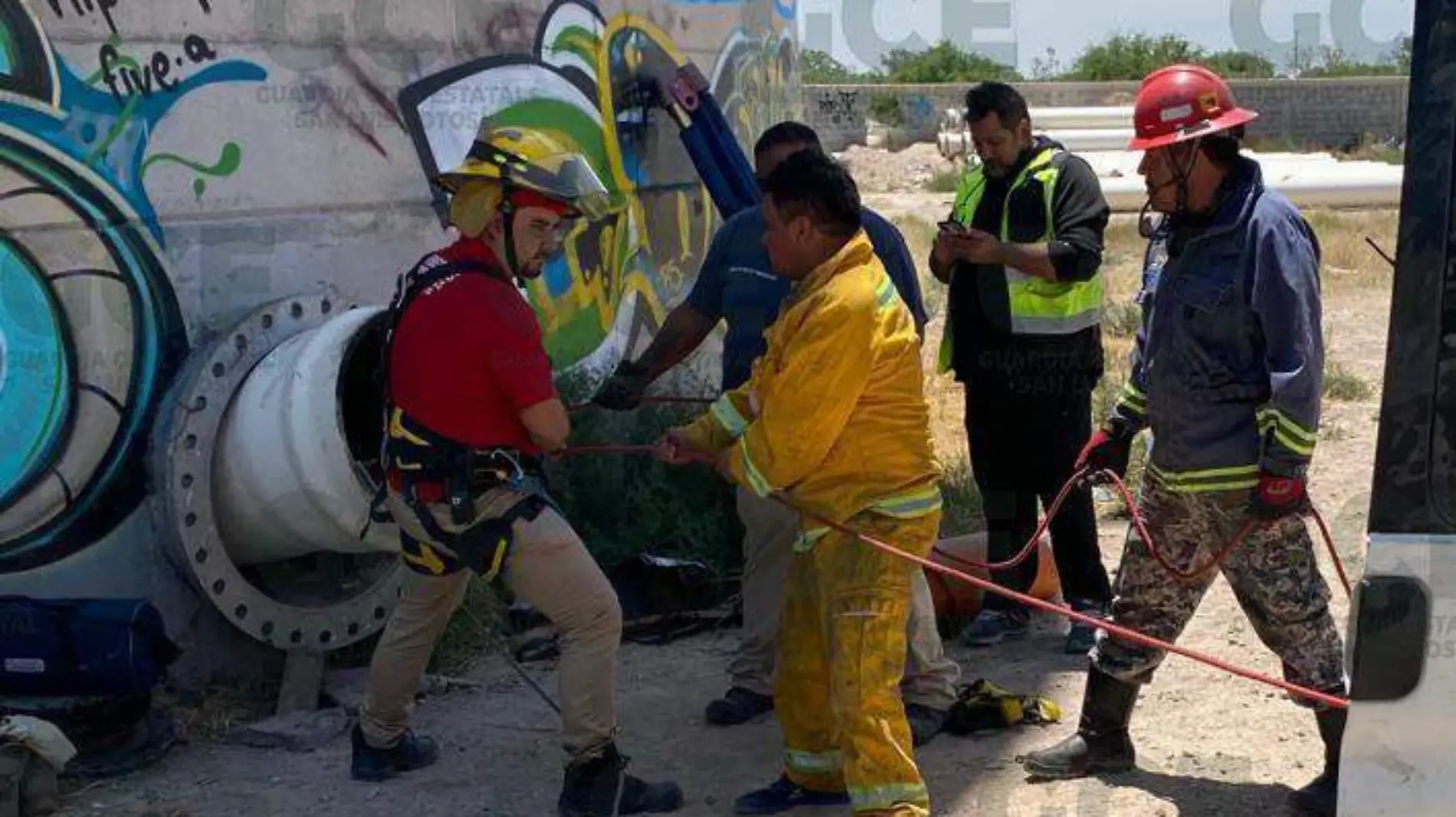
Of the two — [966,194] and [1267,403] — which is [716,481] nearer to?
[966,194]

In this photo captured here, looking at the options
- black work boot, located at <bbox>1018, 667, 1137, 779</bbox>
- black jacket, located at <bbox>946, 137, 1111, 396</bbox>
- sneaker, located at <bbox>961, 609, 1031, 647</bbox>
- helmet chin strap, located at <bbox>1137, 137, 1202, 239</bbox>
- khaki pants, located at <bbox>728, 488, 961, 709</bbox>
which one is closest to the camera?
helmet chin strap, located at <bbox>1137, 137, 1202, 239</bbox>

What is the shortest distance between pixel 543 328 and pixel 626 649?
187 centimetres

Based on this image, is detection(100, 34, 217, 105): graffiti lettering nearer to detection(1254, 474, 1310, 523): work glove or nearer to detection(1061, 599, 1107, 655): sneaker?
detection(1061, 599, 1107, 655): sneaker

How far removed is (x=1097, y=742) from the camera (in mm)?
5293

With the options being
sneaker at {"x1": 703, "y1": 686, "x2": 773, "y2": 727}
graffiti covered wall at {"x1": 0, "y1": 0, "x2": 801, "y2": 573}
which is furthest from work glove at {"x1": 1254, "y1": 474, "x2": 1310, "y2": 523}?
graffiti covered wall at {"x1": 0, "y1": 0, "x2": 801, "y2": 573}

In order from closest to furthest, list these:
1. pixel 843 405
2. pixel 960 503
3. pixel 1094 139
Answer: pixel 843 405
pixel 960 503
pixel 1094 139

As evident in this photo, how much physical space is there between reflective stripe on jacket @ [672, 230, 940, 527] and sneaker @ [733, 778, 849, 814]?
915 mm

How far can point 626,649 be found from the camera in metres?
6.85

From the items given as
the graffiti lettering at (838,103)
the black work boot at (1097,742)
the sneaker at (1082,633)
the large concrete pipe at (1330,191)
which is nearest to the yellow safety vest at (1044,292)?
the sneaker at (1082,633)

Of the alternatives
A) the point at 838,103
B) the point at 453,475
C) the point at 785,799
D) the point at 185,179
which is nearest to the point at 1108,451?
the point at 785,799

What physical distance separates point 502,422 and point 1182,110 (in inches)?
79.6

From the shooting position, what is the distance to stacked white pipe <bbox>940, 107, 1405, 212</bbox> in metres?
25.9

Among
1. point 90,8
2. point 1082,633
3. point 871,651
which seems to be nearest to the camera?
point 871,651

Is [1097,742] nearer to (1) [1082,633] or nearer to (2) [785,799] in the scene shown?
(2) [785,799]
